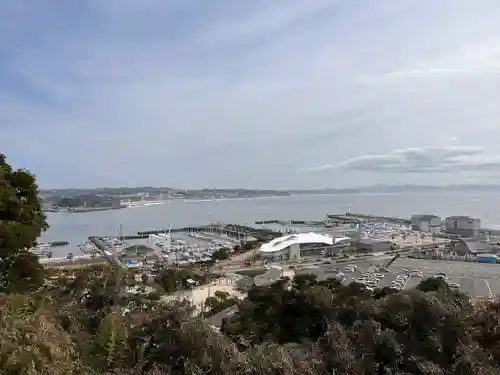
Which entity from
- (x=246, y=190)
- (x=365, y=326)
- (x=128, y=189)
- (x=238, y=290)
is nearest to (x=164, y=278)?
(x=238, y=290)

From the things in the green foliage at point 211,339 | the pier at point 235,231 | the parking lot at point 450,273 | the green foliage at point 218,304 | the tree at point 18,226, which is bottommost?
the pier at point 235,231

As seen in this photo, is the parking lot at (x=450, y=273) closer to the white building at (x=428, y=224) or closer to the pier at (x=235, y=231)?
the pier at (x=235, y=231)

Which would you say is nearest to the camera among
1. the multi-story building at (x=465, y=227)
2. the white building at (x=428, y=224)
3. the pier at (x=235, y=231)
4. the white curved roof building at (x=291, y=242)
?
the white curved roof building at (x=291, y=242)

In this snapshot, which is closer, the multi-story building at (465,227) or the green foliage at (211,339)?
the green foliage at (211,339)

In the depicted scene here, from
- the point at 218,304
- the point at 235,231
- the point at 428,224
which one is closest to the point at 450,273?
the point at 218,304

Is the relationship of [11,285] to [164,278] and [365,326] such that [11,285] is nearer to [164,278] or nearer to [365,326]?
[365,326]

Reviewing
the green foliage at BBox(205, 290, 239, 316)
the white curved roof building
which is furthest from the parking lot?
the green foliage at BBox(205, 290, 239, 316)

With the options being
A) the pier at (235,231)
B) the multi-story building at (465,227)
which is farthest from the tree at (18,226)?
the multi-story building at (465,227)
